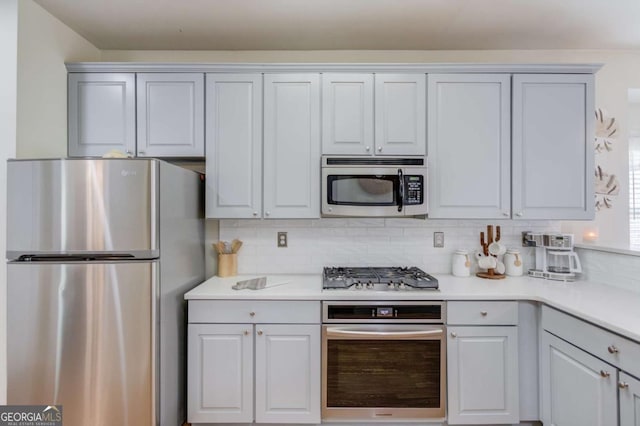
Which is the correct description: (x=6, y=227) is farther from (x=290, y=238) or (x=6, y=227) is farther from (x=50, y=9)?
(x=290, y=238)

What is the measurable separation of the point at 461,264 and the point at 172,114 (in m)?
2.37

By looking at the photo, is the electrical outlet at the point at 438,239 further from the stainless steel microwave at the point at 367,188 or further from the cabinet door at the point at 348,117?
the cabinet door at the point at 348,117

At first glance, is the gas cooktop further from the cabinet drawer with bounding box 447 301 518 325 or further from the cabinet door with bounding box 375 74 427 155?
the cabinet door with bounding box 375 74 427 155

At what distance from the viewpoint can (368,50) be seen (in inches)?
99.7

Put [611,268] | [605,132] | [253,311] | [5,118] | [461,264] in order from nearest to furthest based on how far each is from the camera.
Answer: [5,118] → [253,311] → [611,268] → [461,264] → [605,132]

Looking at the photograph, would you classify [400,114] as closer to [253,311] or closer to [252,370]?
[253,311]

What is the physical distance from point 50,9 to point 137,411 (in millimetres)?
2487

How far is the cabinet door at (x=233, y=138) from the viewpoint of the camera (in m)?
2.18

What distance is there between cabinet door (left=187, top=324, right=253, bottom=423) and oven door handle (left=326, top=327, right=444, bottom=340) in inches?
20.4

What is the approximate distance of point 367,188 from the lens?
2.14m

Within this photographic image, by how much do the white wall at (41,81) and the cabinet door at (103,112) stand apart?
89mm

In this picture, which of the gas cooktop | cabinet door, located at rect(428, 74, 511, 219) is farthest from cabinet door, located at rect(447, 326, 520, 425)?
cabinet door, located at rect(428, 74, 511, 219)

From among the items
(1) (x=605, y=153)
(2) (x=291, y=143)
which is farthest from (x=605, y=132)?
(2) (x=291, y=143)

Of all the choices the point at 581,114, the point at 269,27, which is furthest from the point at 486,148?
the point at 269,27
